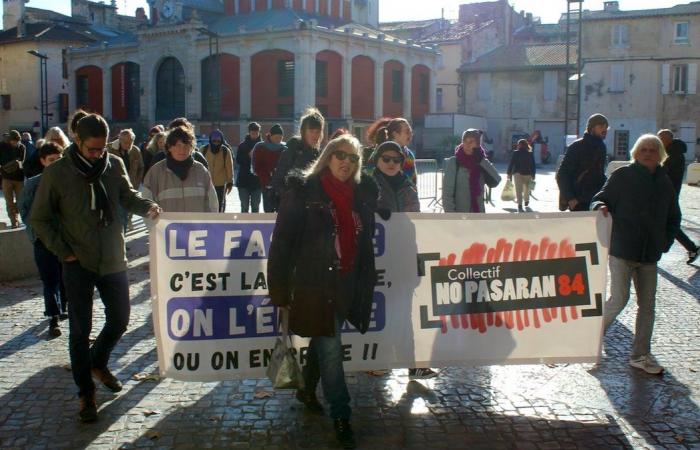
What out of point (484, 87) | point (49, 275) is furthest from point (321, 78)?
point (49, 275)

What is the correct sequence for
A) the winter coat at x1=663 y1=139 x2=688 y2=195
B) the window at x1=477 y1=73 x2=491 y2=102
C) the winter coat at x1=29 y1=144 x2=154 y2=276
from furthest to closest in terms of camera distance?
the window at x1=477 y1=73 x2=491 y2=102, the winter coat at x1=663 y1=139 x2=688 y2=195, the winter coat at x1=29 y1=144 x2=154 y2=276

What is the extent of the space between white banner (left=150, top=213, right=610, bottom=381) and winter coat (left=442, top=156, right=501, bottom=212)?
1963 mm

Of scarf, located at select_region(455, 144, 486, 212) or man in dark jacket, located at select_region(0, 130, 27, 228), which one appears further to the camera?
man in dark jacket, located at select_region(0, 130, 27, 228)

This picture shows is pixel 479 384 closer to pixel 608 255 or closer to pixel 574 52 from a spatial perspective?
pixel 608 255

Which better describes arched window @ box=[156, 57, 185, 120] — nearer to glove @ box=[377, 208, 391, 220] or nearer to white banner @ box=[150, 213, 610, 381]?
white banner @ box=[150, 213, 610, 381]

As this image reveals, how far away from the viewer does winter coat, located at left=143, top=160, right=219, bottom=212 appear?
7082 mm

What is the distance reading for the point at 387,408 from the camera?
560 cm

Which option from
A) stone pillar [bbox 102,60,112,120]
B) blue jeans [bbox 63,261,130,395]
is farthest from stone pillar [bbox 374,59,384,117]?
blue jeans [bbox 63,261,130,395]

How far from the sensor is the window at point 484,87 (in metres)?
62.1

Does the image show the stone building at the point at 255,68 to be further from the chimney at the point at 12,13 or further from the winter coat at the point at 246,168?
the winter coat at the point at 246,168

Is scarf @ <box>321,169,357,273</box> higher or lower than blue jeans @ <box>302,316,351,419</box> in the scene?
higher

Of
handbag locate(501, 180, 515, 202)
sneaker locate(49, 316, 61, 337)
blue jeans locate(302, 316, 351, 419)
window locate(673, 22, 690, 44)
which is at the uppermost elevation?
window locate(673, 22, 690, 44)

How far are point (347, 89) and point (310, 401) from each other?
A: 46.4 meters

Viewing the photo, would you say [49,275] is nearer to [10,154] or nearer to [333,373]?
[333,373]
